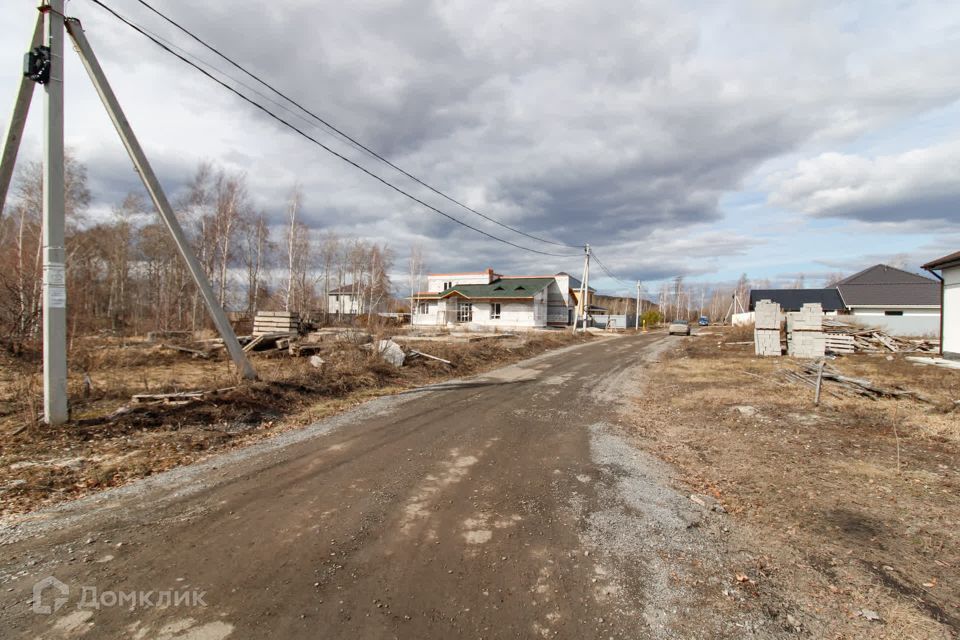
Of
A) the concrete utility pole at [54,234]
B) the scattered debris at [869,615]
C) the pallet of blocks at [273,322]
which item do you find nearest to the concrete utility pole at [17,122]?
the concrete utility pole at [54,234]

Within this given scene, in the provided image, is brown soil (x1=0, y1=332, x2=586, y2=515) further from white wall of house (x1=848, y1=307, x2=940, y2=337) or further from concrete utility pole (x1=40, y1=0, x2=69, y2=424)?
white wall of house (x1=848, y1=307, x2=940, y2=337)

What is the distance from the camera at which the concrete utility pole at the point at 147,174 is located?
22.4 ft

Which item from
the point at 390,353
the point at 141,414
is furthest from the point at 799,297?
the point at 141,414

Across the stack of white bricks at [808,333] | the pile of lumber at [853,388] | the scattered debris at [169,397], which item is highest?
the stack of white bricks at [808,333]

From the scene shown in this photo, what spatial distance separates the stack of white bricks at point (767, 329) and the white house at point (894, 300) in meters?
21.3

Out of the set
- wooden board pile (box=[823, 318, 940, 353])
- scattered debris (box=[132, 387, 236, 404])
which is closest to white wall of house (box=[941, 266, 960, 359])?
wooden board pile (box=[823, 318, 940, 353])

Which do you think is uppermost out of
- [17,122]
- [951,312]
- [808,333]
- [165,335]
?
[17,122]

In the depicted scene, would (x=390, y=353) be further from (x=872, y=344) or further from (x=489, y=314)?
(x=489, y=314)

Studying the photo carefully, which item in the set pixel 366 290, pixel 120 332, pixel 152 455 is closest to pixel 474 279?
pixel 366 290

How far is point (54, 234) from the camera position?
238 inches

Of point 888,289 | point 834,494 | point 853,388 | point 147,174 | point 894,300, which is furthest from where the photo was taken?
point 888,289

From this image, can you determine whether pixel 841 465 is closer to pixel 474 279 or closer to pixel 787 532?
pixel 787 532

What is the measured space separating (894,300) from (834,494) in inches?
1809

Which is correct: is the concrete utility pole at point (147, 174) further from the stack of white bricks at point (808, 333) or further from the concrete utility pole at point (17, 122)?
the stack of white bricks at point (808, 333)
